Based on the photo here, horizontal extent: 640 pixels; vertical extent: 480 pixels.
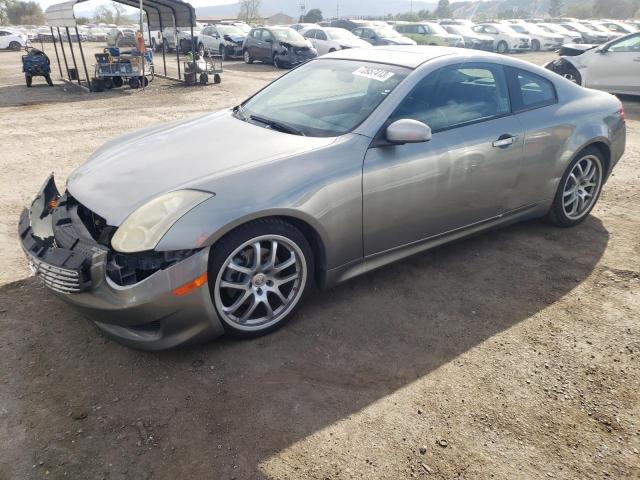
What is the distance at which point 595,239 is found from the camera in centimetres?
440

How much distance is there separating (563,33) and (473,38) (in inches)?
257

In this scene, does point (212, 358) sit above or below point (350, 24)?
below

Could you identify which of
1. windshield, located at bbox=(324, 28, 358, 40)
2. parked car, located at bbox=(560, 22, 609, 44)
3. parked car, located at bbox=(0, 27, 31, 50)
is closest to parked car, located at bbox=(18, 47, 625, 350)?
windshield, located at bbox=(324, 28, 358, 40)

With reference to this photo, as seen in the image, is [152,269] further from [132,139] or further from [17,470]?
[132,139]

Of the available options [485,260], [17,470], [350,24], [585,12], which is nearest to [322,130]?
[485,260]

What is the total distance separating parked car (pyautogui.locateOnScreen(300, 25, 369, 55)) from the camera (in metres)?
18.9

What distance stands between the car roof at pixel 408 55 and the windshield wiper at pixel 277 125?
892 mm

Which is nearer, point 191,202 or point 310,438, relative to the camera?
point 310,438

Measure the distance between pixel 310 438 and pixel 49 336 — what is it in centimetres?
175

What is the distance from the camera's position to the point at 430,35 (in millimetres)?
22938

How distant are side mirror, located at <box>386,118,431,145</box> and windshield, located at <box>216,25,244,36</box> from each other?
71.4 ft

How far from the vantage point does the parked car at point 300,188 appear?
2.56 metres

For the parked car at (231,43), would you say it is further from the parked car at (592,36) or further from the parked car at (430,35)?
the parked car at (592,36)

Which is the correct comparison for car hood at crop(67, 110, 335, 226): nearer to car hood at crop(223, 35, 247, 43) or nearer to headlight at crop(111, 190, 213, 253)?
headlight at crop(111, 190, 213, 253)
